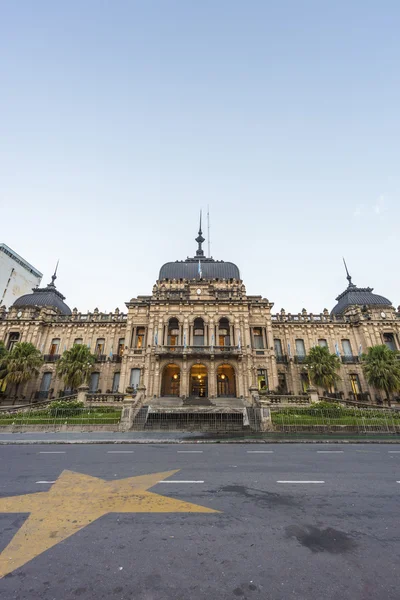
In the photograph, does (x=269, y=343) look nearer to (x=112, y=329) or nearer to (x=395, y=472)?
(x=112, y=329)

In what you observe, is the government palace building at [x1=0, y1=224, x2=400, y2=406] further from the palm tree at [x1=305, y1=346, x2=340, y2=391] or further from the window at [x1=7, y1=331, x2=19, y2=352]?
the palm tree at [x1=305, y1=346, x2=340, y2=391]

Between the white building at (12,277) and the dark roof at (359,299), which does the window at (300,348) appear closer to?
the dark roof at (359,299)

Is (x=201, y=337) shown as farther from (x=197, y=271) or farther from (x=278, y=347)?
(x=278, y=347)

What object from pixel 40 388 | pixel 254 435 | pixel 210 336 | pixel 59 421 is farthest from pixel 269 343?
pixel 40 388

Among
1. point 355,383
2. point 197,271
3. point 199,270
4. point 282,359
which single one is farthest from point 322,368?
point 197,271

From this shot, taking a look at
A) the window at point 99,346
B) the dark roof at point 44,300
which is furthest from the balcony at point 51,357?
the dark roof at point 44,300

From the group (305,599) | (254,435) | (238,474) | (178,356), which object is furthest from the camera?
(178,356)

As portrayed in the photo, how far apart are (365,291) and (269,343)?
22.0 metres

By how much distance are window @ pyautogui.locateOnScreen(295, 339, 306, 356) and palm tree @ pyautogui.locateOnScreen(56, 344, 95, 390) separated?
2885 centimetres

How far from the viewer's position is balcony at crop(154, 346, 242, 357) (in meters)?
33.1

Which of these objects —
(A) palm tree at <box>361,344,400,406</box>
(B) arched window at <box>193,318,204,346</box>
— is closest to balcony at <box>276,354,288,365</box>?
(A) palm tree at <box>361,344,400,406</box>

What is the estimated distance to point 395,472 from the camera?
9.84 meters

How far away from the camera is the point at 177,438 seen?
696 inches

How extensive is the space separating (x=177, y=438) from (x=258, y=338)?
22758mm
